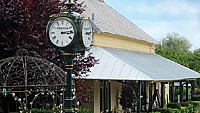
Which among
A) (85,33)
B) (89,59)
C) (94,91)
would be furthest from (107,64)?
(85,33)

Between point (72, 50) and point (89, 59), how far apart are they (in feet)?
21.6

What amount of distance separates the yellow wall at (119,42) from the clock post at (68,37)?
13.0m

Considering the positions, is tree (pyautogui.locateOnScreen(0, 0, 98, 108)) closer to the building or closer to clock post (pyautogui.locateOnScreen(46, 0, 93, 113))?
the building

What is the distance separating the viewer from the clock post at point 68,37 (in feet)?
27.0

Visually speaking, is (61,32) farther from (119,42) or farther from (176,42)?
(176,42)

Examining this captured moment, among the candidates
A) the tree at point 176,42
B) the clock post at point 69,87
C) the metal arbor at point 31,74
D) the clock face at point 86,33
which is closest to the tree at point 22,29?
the metal arbor at point 31,74

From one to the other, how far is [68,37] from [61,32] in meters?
0.22

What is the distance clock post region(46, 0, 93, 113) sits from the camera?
8.23m

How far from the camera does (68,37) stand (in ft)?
27.1

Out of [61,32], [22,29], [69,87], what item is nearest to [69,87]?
[69,87]

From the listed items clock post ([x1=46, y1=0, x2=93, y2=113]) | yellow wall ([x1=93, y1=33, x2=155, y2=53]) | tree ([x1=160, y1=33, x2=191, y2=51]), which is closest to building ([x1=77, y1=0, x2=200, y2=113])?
yellow wall ([x1=93, y1=33, x2=155, y2=53])

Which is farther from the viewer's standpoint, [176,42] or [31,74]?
[176,42]

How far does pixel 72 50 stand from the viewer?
27.3ft

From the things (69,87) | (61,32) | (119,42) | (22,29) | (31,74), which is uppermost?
(119,42)
